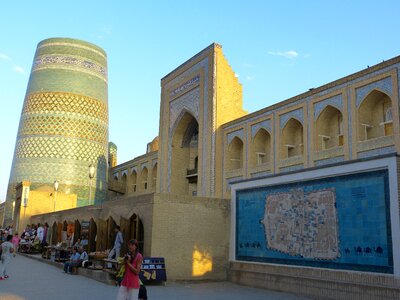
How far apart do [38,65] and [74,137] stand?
20.5ft

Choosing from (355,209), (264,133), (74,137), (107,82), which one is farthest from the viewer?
(107,82)

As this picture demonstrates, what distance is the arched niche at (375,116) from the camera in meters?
15.1

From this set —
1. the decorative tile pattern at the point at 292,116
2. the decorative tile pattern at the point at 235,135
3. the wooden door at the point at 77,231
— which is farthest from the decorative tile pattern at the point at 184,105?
the wooden door at the point at 77,231

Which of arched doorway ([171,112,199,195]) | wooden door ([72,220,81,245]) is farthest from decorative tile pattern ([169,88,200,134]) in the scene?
wooden door ([72,220,81,245])

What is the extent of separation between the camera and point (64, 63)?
33.1 meters

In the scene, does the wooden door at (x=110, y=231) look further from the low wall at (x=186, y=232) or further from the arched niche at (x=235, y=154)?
the arched niche at (x=235, y=154)

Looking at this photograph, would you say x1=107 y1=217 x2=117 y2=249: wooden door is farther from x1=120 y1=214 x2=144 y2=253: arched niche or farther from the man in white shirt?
the man in white shirt

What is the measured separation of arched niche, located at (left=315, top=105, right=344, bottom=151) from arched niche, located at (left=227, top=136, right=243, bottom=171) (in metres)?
4.72

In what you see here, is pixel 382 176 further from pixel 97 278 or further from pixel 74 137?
pixel 74 137

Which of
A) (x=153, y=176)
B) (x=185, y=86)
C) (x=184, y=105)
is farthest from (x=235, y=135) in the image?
(x=153, y=176)

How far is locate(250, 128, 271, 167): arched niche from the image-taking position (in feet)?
65.0

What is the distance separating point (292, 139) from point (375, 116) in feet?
13.0

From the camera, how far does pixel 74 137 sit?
1277 inches

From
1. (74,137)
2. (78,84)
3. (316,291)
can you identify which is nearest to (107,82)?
(78,84)
